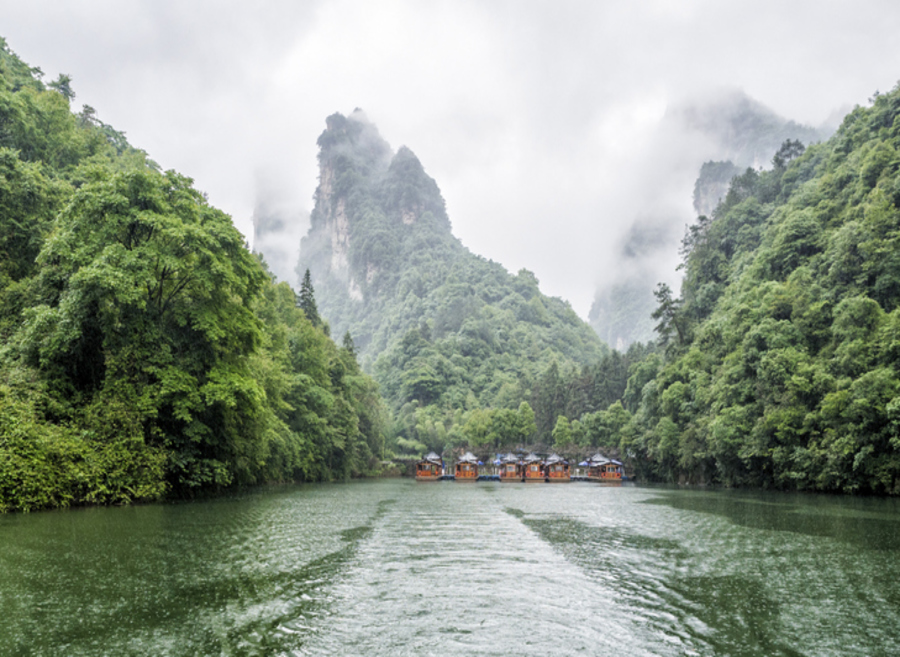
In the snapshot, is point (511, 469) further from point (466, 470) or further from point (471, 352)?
point (471, 352)

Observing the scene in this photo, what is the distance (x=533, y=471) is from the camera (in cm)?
6359

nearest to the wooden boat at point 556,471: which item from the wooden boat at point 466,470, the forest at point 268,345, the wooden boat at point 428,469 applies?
the wooden boat at point 466,470

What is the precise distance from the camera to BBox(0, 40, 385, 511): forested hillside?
19109mm

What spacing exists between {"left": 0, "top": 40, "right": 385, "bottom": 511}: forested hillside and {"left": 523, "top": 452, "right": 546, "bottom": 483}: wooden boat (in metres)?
39.9

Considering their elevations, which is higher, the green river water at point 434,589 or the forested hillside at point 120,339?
the forested hillside at point 120,339

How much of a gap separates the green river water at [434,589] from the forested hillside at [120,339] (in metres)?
4.16

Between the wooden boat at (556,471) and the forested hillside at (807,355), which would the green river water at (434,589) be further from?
the wooden boat at (556,471)

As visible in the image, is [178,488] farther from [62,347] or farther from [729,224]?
[729,224]

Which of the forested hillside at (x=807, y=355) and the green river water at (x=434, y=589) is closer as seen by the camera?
the green river water at (x=434, y=589)

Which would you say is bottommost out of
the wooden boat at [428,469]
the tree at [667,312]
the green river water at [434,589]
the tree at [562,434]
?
the green river water at [434,589]

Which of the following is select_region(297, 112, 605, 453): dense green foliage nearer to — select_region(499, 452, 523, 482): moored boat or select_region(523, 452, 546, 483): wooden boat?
select_region(499, 452, 523, 482): moored boat

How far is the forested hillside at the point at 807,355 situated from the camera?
30672mm

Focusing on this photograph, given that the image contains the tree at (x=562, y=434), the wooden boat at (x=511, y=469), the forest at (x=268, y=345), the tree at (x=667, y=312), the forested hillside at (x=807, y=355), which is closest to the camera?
the forest at (x=268, y=345)

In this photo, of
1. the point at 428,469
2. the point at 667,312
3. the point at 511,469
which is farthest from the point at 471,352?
the point at 428,469
